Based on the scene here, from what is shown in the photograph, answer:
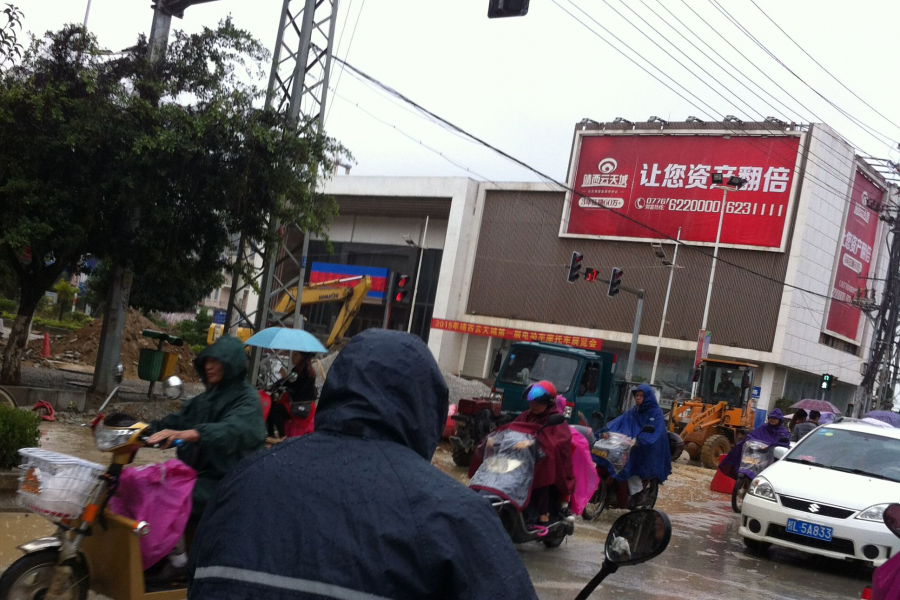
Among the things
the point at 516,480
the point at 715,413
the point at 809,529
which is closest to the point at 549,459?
the point at 516,480

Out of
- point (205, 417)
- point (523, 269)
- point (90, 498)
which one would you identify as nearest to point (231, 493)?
point (90, 498)

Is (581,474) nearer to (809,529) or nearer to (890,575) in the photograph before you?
(809,529)

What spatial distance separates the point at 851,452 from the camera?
11008 mm

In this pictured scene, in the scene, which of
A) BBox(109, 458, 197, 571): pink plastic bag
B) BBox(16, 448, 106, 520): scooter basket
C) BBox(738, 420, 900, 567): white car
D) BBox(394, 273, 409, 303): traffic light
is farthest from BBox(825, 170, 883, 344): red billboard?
BBox(16, 448, 106, 520): scooter basket

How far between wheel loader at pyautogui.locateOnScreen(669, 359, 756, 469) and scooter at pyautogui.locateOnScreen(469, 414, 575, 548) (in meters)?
15.7

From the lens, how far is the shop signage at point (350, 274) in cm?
5222

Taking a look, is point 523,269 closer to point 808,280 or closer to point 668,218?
point 668,218

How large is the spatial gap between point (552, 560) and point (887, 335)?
3064cm

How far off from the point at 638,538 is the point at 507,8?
28.2 feet

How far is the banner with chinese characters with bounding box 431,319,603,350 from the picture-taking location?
44422mm

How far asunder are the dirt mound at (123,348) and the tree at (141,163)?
34.1 ft

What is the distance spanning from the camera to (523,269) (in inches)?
1906

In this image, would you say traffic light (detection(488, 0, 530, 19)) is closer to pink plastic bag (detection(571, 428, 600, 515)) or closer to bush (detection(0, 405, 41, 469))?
pink plastic bag (detection(571, 428, 600, 515))

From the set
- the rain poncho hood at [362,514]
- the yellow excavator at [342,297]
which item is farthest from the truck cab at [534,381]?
the yellow excavator at [342,297]
